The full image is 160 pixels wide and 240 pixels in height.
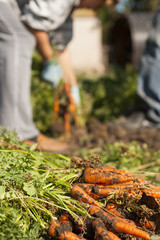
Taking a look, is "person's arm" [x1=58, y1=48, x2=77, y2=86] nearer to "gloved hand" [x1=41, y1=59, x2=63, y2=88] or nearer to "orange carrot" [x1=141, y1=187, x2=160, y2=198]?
"gloved hand" [x1=41, y1=59, x2=63, y2=88]

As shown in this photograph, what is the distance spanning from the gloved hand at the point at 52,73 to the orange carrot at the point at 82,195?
2.13 m


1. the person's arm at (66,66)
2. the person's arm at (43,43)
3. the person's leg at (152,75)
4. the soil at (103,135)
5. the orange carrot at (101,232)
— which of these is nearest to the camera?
the orange carrot at (101,232)

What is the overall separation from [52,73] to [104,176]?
6.90ft

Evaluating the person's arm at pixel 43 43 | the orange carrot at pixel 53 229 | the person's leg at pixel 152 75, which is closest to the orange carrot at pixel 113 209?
A: the orange carrot at pixel 53 229

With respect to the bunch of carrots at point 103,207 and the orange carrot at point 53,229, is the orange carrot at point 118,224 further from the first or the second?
the orange carrot at point 53,229

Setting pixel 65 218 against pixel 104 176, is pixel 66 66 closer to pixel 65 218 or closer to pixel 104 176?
pixel 104 176

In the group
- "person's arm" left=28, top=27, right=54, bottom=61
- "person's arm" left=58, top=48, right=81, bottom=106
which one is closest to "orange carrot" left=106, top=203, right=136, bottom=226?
"person's arm" left=28, top=27, right=54, bottom=61

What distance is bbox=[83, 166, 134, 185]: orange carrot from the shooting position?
1.50m

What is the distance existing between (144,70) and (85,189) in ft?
Answer: 7.63

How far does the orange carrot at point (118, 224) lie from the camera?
132 centimetres

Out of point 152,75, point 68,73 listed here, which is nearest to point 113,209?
point 152,75

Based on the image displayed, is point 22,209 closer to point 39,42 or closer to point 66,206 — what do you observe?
point 66,206

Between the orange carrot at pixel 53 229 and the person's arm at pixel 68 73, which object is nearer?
the orange carrot at pixel 53 229

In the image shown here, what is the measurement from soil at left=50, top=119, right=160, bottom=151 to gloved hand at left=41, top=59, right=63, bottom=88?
544mm
